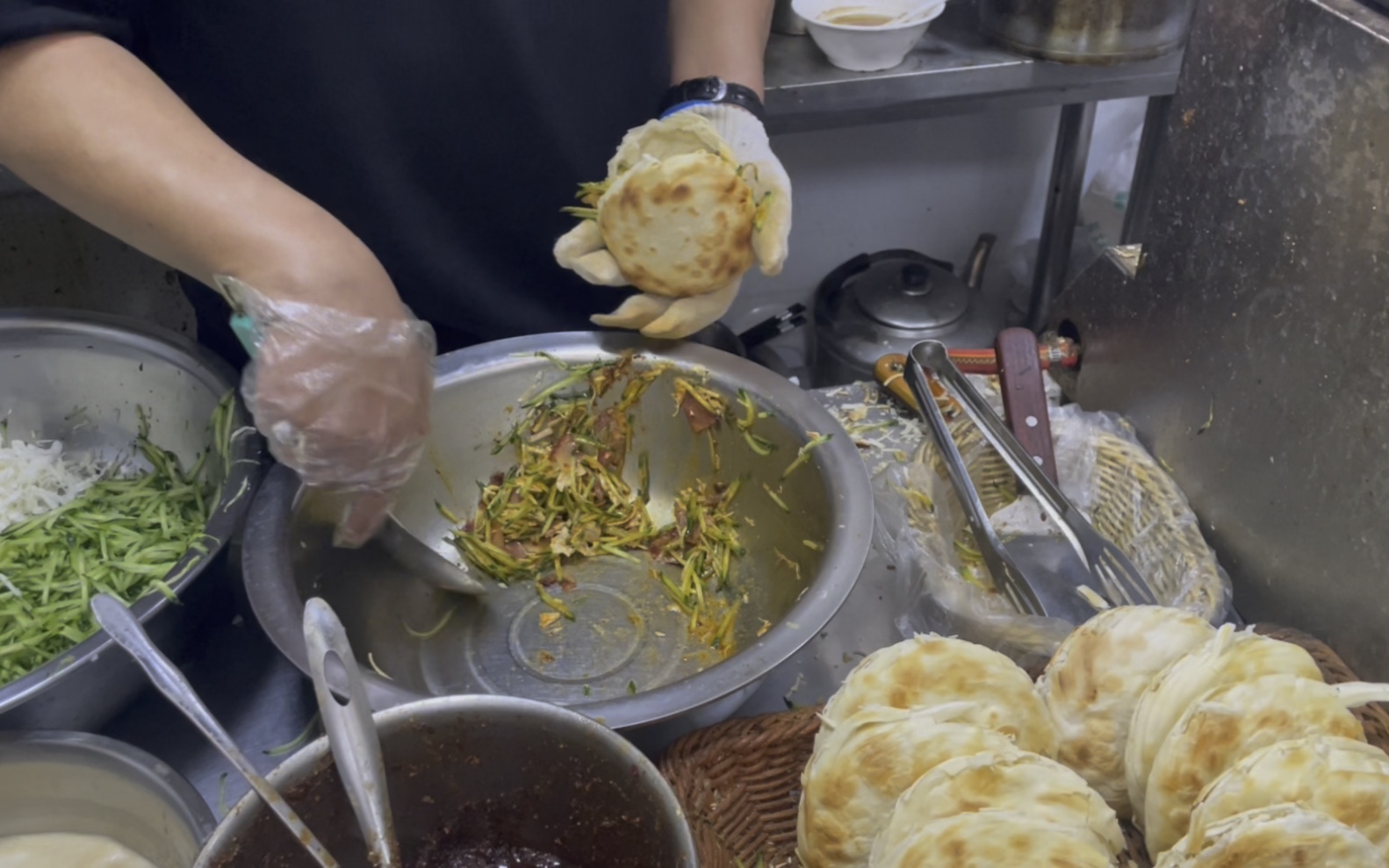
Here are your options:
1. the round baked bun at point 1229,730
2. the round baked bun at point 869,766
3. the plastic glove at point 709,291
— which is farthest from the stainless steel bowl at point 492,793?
the plastic glove at point 709,291

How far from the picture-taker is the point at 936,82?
2449 mm

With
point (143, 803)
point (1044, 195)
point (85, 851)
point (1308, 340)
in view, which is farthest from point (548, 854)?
point (1044, 195)

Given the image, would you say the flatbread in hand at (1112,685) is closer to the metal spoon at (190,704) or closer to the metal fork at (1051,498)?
the metal fork at (1051,498)

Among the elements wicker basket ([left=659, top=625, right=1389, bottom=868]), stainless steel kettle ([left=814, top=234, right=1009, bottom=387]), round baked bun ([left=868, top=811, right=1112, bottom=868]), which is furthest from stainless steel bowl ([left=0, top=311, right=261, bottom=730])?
stainless steel kettle ([left=814, top=234, right=1009, bottom=387])

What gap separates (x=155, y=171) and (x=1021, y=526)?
1.28 metres

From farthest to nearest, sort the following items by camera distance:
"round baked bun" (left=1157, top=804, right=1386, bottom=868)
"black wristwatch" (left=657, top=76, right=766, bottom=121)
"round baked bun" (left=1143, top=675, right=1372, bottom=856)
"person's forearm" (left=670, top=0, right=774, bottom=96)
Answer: "person's forearm" (left=670, top=0, right=774, bottom=96) < "black wristwatch" (left=657, top=76, right=766, bottom=121) < "round baked bun" (left=1143, top=675, right=1372, bottom=856) < "round baked bun" (left=1157, top=804, right=1386, bottom=868)

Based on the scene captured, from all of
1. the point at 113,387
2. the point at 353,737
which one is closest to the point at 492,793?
the point at 353,737

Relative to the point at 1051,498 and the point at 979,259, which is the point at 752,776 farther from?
the point at 979,259

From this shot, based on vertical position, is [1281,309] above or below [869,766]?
above

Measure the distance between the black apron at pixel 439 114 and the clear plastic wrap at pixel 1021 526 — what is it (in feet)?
2.59

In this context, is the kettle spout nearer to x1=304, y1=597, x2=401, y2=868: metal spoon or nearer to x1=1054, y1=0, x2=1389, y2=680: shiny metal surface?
x1=1054, y1=0, x2=1389, y2=680: shiny metal surface

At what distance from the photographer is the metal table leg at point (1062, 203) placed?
295cm

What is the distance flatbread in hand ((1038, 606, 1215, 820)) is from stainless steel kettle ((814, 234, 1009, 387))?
1849mm

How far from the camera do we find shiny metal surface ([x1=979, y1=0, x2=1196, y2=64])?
238 centimetres
